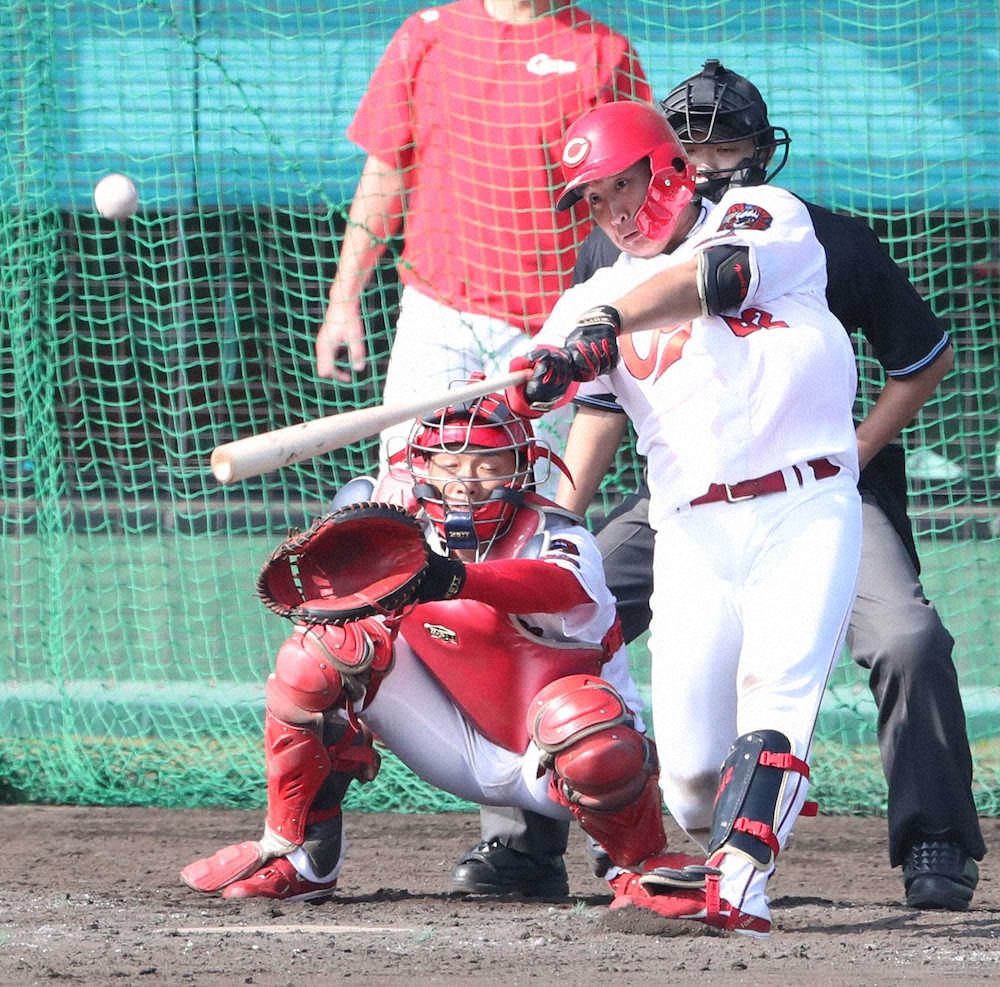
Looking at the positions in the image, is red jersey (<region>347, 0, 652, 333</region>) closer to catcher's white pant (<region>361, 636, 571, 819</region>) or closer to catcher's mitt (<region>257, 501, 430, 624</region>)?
catcher's white pant (<region>361, 636, 571, 819</region>)

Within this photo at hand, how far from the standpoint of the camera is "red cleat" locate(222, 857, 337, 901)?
3725 millimetres

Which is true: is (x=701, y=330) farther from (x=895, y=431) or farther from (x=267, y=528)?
(x=267, y=528)

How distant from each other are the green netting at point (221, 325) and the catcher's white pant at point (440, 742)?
168 cm

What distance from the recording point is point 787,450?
3.25m

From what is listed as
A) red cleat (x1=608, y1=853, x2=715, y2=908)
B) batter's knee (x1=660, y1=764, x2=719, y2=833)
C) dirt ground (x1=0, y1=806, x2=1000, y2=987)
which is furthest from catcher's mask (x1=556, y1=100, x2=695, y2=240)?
dirt ground (x1=0, y1=806, x2=1000, y2=987)

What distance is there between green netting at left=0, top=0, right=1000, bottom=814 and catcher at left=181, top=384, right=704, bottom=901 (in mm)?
1705

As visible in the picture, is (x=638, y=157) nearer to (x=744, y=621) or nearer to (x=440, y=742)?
(x=744, y=621)

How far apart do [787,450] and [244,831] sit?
94.5 inches

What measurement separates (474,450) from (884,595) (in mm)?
1042

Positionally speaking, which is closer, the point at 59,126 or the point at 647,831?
the point at 647,831

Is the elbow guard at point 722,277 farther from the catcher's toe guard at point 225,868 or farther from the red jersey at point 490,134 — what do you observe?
the red jersey at point 490,134

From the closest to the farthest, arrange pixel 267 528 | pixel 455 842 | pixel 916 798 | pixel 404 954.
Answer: pixel 404 954 → pixel 916 798 → pixel 455 842 → pixel 267 528

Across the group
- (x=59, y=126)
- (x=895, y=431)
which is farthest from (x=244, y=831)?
(x=59, y=126)

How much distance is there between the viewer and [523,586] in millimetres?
3328
